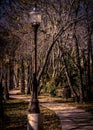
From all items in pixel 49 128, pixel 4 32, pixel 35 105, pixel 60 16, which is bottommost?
pixel 49 128

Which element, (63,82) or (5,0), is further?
(63,82)

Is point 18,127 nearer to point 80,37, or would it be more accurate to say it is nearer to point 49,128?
point 49,128

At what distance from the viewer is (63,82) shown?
36250 mm

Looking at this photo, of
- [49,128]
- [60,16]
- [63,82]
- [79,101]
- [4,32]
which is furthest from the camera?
[63,82]

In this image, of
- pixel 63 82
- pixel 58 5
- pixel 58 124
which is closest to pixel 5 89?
pixel 63 82

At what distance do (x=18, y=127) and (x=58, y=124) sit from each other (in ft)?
6.06

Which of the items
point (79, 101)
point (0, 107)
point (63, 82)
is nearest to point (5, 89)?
point (63, 82)

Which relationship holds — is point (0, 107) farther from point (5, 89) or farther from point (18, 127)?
point (5, 89)

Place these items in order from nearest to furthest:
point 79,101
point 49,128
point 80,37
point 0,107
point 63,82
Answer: point 49,128, point 0,107, point 79,101, point 80,37, point 63,82

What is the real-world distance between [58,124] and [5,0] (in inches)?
241

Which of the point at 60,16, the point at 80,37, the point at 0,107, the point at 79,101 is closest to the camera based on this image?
the point at 0,107

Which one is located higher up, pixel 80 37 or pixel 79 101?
pixel 80 37

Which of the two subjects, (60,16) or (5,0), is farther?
(60,16)

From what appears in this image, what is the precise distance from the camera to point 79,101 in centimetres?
2719
